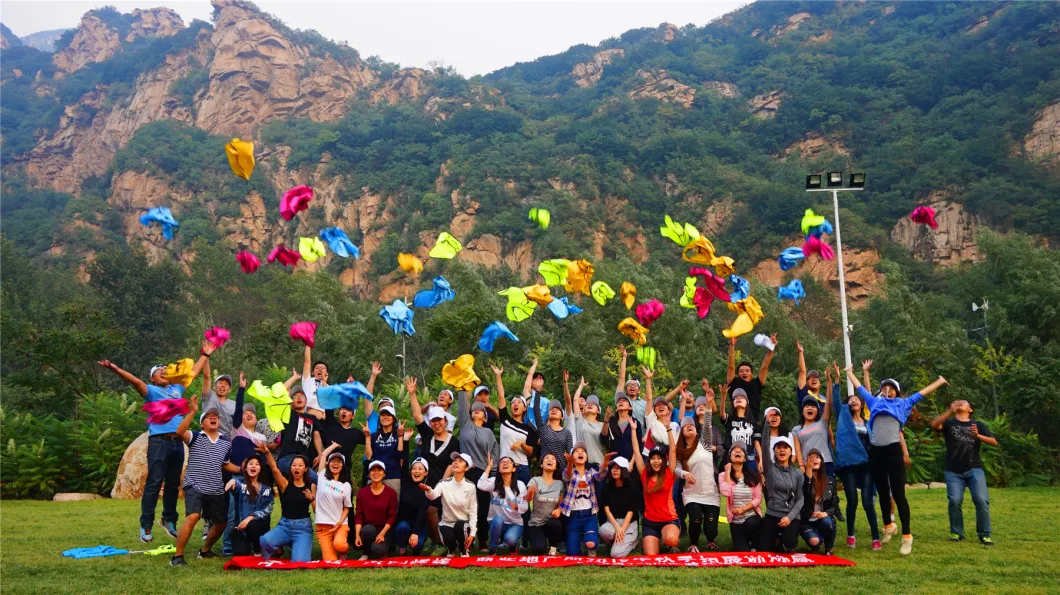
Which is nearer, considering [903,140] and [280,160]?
[903,140]

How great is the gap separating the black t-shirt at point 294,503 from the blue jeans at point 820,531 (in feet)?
15.2

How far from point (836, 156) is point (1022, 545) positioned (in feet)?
188

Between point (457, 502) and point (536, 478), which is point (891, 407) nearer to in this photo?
point (536, 478)

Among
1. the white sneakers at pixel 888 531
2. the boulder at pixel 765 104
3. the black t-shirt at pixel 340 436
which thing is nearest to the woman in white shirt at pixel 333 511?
the black t-shirt at pixel 340 436

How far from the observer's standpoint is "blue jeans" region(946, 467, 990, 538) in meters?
8.20

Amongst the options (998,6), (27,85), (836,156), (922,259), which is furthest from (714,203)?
(27,85)

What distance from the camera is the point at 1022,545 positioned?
8188 mm

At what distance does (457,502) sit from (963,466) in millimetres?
4943

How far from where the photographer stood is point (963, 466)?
8.35 metres

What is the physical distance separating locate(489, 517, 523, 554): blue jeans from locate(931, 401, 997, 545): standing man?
166 inches

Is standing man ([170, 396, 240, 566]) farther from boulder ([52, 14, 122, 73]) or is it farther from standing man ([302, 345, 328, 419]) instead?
boulder ([52, 14, 122, 73])

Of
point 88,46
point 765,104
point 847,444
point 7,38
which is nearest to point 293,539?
point 847,444

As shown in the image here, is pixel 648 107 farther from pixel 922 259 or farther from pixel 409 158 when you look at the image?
pixel 922 259

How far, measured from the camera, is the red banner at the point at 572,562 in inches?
290
